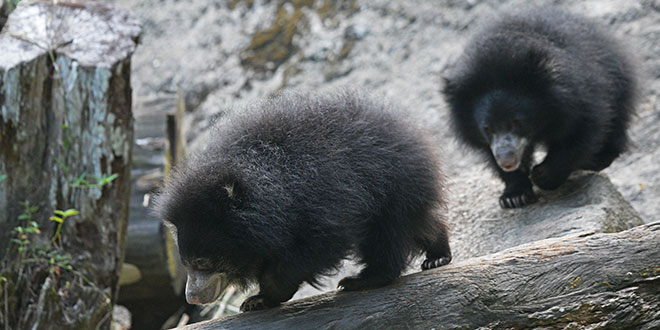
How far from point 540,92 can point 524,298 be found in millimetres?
2208

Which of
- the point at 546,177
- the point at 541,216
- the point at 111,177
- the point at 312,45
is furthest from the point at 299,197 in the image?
the point at 312,45

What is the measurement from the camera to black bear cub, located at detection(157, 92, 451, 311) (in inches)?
128

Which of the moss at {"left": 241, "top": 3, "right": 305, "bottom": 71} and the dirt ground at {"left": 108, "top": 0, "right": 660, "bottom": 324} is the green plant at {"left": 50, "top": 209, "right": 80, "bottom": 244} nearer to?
the dirt ground at {"left": 108, "top": 0, "right": 660, "bottom": 324}

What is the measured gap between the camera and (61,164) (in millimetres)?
4375

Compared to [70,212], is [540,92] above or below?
above

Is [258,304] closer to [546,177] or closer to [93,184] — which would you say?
[93,184]

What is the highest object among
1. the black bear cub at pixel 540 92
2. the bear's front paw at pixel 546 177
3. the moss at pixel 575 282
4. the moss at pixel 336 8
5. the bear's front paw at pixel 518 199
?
the moss at pixel 336 8

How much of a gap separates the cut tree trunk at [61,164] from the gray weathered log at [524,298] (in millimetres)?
1485

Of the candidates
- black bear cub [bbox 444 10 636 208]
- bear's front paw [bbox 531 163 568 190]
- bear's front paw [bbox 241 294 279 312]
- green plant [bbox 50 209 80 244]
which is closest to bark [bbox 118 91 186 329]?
green plant [bbox 50 209 80 244]

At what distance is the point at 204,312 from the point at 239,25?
441 centimetres

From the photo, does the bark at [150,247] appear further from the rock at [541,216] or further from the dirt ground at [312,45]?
the rock at [541,216]

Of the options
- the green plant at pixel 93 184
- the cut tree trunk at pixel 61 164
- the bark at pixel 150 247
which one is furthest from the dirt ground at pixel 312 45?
the green plant at pixel 93 184

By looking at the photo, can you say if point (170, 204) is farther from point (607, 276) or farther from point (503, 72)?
point (503, 72)

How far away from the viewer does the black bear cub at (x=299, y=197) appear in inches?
128
